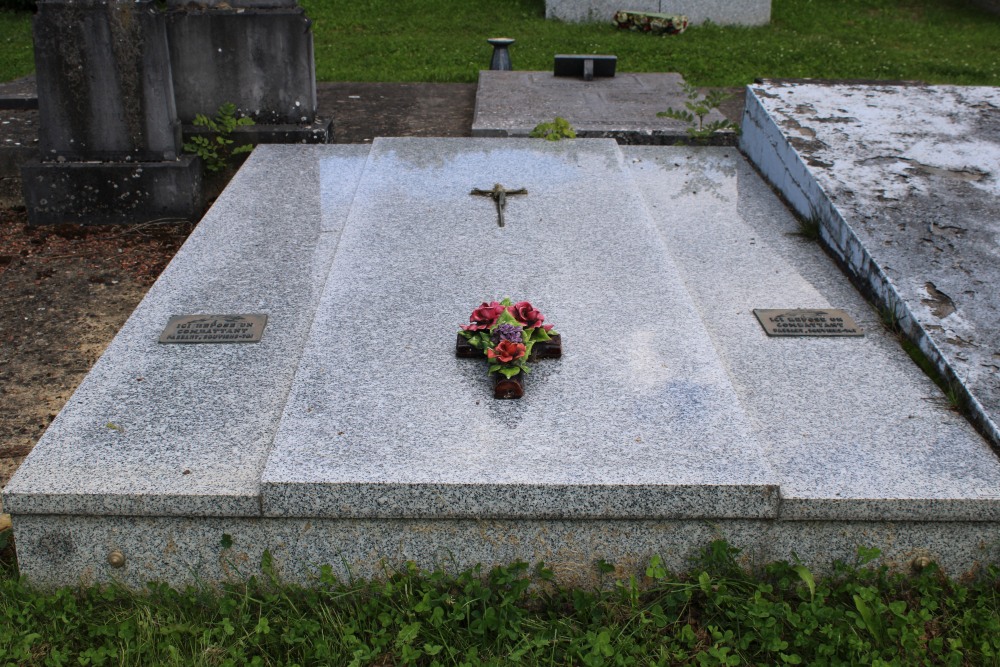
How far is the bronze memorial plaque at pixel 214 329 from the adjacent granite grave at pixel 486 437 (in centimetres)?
5

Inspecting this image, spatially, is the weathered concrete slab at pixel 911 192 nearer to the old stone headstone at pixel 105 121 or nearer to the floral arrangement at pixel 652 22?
the old stone headstone at pixel 105 121

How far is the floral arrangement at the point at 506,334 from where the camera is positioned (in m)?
2.76

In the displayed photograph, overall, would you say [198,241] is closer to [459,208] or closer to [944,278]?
[459,208]

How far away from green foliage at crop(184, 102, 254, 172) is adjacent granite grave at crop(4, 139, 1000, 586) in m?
1.87

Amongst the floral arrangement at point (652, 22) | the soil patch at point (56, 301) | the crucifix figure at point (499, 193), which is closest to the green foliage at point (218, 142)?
the soil patch at point (56, 301)

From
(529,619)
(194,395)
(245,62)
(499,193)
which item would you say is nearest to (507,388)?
(529,619)

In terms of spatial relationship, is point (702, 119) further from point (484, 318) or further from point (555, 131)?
point (484, 318)

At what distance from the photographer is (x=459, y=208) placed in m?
4.18

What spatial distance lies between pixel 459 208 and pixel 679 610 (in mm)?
2256

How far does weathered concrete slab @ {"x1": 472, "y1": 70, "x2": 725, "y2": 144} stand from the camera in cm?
564

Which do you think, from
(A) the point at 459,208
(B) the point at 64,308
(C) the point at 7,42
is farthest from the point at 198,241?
(C) the point at 7,42

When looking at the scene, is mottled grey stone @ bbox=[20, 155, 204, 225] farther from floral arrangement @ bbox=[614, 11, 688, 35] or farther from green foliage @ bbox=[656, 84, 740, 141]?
floral arrangement @ bbox=[614, 11, 688, 35]

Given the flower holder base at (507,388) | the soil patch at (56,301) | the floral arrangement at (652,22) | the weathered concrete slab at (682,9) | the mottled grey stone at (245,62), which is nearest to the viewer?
the flower holder base at (507,388)

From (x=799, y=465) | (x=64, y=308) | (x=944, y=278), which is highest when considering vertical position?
(x=944, y=278)
